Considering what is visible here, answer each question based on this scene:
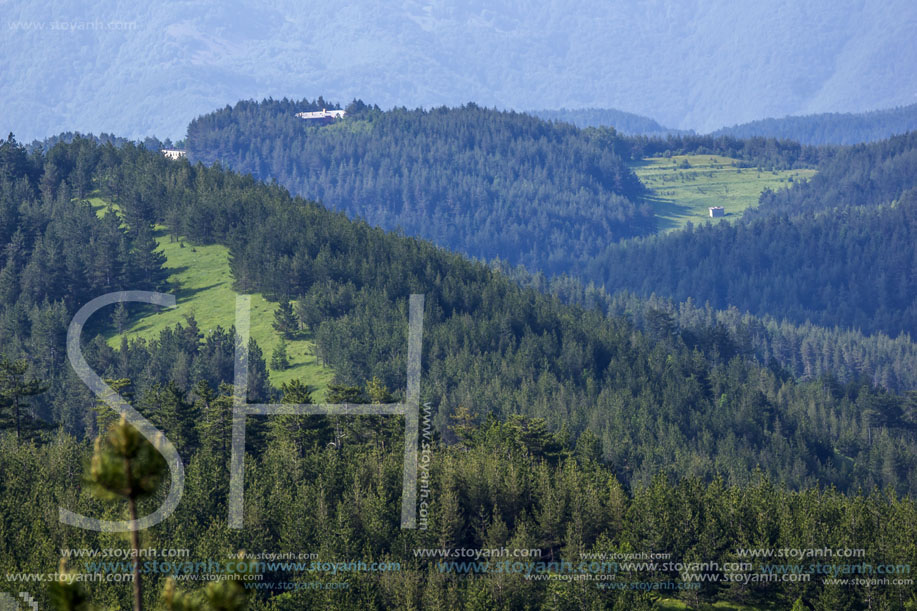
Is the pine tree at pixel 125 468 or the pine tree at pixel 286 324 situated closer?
the pine tree at pixel 125 468

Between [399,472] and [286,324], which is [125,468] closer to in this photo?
[399,472]

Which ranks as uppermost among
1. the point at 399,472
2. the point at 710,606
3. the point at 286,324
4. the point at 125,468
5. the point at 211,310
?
the point at 125,468

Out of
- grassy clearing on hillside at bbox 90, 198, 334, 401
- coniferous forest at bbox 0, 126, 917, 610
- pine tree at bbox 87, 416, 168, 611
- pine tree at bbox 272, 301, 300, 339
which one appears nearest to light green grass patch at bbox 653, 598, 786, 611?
coniferous forest at bbox 0, 126, 917, 610

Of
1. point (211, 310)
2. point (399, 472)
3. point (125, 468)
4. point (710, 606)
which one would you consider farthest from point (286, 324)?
point (125, 468)

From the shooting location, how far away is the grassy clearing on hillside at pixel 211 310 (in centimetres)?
14738

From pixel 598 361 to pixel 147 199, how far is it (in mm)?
85858

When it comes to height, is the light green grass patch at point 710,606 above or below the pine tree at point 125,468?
below

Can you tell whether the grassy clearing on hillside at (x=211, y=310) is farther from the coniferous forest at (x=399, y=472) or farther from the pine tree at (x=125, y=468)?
the pine tree at (x=125, y=468)

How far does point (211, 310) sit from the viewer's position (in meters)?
165

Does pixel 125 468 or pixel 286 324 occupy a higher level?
pixel 125 468

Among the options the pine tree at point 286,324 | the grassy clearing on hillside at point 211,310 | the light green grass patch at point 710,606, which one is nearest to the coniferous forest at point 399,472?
the light green grass patch at point 710,606

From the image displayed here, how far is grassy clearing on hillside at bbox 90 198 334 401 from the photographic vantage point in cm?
14738

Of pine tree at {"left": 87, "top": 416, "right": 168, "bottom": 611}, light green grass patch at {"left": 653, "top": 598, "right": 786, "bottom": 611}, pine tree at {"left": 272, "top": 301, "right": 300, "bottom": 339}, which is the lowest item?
light green grass patch at {"left": 653, "top": 598, "right": 786, "bottom": 611}

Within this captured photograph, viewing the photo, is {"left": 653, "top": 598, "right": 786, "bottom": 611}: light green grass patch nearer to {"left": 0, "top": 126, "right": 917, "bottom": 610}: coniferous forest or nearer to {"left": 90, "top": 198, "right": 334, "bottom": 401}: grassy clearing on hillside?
{"left": 0, "top": 126, "right": 917, "bottom": 610}: coniferous forest
